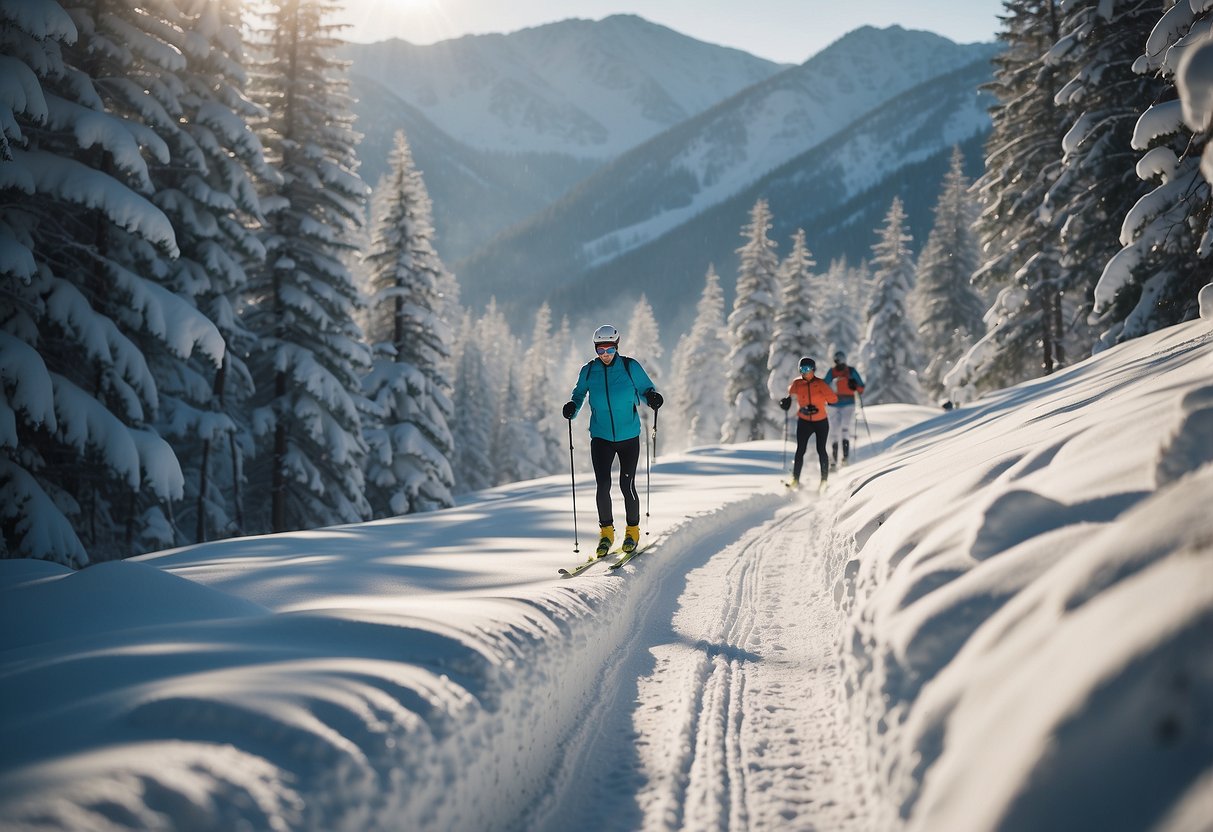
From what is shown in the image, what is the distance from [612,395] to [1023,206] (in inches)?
671

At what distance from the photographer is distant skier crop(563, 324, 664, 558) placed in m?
7.34

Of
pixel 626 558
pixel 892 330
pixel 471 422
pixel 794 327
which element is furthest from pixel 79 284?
pixel 892 330

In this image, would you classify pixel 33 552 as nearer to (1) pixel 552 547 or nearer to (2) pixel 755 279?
(1) pixel 552 547

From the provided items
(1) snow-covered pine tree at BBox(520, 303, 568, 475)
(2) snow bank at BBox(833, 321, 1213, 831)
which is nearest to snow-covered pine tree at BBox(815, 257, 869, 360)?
(1) snow-covered pine tree at BBox(520, 303, 568, 475)

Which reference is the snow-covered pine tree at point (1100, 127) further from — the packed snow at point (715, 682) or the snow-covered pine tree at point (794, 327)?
the snow-covered pine tree at point (794, 327)

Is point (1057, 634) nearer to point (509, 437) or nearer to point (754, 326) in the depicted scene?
point (754, 326)

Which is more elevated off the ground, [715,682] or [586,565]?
[586,565]

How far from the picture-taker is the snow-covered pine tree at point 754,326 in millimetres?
33156

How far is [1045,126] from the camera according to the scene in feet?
60.5

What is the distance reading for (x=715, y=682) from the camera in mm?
4590

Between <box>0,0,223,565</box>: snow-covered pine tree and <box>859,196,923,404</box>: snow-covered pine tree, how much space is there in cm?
3300

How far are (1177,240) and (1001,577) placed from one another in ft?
37.7

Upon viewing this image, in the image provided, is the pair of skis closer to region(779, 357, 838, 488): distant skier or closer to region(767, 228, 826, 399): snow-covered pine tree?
region(779, 357, 838, 488): distant skier

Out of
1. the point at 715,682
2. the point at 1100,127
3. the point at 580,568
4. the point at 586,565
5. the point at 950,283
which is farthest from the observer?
the point at 950,283
